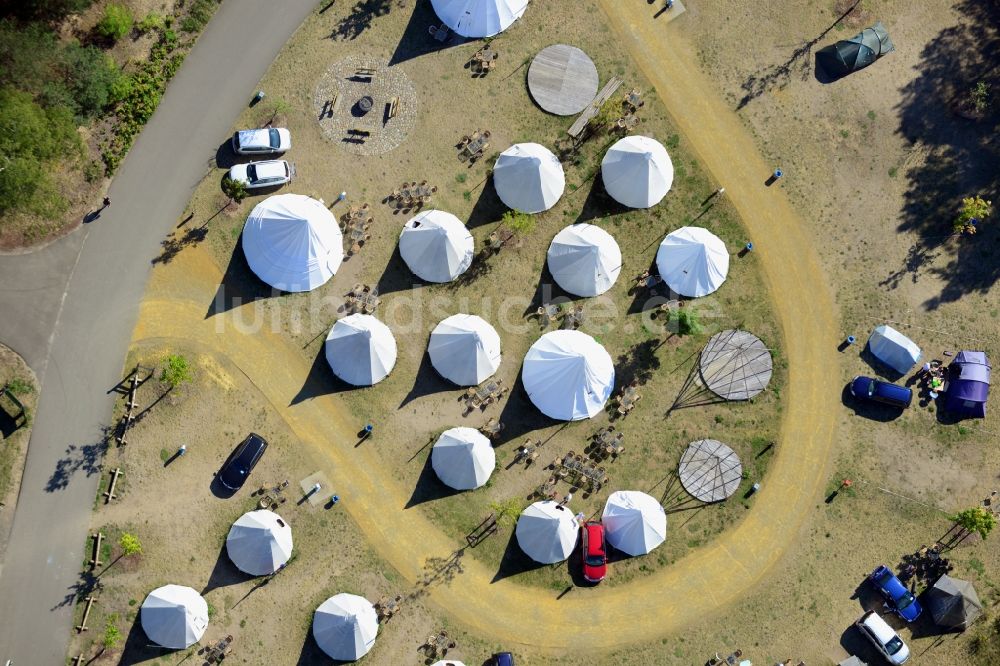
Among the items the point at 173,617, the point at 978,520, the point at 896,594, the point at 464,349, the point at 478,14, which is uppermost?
the point at 478,14

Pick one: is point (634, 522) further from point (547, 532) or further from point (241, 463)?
point (241, 463)

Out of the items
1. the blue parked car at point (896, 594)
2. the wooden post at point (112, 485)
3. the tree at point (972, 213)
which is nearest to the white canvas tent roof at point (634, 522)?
the blue parked car at point (896, 594)

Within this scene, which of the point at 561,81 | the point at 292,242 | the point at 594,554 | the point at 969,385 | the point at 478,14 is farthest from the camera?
the point at 561,81

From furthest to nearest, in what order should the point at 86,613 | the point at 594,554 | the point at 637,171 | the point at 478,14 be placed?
the point at 478,14 < the point at 637,171 < the point at 594,554 < the point at 86,613

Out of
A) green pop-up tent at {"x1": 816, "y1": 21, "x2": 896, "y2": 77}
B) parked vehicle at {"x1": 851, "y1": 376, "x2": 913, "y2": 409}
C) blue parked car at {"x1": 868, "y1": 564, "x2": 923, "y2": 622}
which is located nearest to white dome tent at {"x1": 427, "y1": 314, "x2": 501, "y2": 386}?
parked vehicle at {"x1": 851, "y1": 376, "x2": 913, "y2": 409}

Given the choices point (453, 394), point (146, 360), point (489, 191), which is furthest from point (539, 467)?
point (146, 360)

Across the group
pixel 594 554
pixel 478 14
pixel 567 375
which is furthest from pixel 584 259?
pixel 594 554

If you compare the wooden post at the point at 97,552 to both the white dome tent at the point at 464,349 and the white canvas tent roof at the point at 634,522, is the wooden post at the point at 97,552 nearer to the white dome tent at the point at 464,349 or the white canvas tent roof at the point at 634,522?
the white dome tent at the point at 464,349
